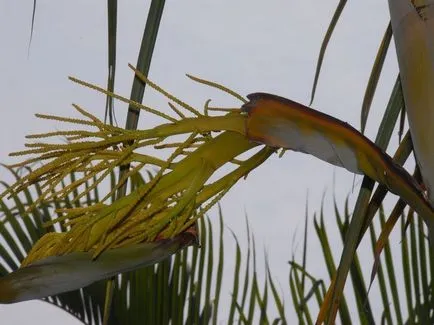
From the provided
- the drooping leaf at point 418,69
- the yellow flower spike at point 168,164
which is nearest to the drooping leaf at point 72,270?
the yellow flower spike at point 168,164

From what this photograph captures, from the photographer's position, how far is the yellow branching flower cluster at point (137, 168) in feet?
1.66

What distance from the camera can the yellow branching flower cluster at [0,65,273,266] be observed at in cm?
51

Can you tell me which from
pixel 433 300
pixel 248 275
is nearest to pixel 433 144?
pixel 433 300

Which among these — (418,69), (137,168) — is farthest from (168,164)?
(418,69)

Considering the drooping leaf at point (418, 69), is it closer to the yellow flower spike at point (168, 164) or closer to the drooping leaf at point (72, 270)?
the yellow flower spike at point (168, 164)

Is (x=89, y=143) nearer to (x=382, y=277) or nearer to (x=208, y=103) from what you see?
(x=208, y=103)

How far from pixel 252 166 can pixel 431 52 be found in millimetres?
131

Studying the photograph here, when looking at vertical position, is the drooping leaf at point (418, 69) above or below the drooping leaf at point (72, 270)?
above

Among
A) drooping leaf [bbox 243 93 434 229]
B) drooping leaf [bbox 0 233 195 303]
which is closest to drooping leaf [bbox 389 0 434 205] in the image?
drooping leaf [bbox 243 93 434 229]

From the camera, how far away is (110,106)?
65cm

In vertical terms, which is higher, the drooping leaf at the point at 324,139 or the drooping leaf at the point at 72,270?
the drooping leaf at the point at 324,139

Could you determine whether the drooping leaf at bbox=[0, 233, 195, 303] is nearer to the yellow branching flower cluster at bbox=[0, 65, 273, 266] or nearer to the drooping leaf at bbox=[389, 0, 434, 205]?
the yellow branching flower cluster at bbox=[0, 65, 273, 266]

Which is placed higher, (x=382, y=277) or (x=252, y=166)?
(x=382, y=277)

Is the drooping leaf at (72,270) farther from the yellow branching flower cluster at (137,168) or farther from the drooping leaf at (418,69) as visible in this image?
the drooping leaf at (418,69)
